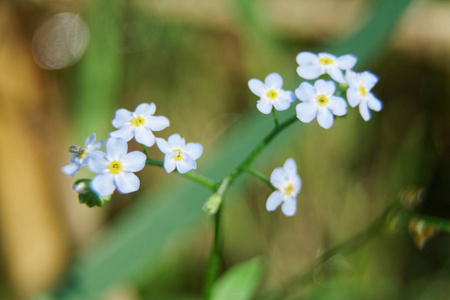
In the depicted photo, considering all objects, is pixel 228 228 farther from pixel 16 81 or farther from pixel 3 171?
pixel 16 81

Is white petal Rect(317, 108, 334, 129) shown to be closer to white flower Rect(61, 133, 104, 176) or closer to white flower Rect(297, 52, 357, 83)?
white flower Rect(297, 52, 357, 83)

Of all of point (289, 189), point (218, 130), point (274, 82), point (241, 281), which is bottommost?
point (241, 281)

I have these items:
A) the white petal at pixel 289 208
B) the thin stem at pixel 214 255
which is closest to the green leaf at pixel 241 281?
the thin stem at pixel 214 255

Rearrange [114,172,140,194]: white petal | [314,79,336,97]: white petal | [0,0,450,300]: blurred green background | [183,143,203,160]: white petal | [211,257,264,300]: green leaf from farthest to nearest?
[0,0,450,300]: blurred green background, [211,257,264,300]: green leaf, [314,79,336,97]: white petal, [183,143,203,160]: white petal, [114,172,140,194]: white petal

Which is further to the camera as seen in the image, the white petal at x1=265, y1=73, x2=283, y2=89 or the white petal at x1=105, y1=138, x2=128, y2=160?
the white petal at x1=265, y1=73, x2=283, y2=89

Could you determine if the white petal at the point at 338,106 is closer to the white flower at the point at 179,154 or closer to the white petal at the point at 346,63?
the white petal at the point at 346,63

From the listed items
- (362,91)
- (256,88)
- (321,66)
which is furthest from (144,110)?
(362,91)

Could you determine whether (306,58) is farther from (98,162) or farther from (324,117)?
(98,162)

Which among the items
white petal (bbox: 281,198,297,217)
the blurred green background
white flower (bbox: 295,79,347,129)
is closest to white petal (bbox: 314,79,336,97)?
white flower (bbox: 295,79,347,129)
